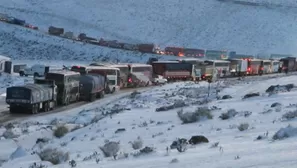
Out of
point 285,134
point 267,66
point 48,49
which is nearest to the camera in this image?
point 285,134

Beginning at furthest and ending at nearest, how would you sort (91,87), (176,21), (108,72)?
1. (176,21)
2. (108,72)
3. (91,87)

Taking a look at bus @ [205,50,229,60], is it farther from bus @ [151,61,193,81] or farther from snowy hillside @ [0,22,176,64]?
bus @ [151,61,193,81]

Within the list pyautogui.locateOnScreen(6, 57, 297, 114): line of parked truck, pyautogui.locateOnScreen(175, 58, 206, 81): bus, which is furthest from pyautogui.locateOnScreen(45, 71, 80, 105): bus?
pyautogui.locateOnScreen(175, 58, 206, 81): bus

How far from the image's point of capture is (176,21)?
14312 centimetres

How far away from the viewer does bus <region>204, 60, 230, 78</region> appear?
79812mm

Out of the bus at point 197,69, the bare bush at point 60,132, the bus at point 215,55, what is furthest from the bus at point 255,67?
the bare bush at point 60,132

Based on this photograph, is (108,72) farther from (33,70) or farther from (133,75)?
(33,70)

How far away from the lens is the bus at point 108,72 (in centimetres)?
5312

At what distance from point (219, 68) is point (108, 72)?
101 ft

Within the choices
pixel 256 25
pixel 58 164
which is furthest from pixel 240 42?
pixel 58 164

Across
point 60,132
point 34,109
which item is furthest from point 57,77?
point 60,132

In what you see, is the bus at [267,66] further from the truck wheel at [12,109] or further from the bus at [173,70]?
the truck wheel at [12,109]

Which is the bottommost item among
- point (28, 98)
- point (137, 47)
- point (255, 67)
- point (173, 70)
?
point (28, 98)

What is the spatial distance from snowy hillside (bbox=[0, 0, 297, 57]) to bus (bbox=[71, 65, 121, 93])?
228ft
